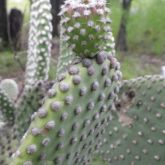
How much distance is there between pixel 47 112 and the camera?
3.60ft

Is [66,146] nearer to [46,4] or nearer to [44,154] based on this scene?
[44,154]

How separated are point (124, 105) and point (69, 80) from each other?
1.33 meters

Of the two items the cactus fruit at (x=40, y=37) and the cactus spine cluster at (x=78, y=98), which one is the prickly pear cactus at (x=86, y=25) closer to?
the cactus spine cluster at (x=78, y=98)

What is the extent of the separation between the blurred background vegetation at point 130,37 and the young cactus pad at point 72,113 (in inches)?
186

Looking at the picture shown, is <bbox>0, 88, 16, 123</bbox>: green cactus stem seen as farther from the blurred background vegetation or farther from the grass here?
the blurred background vegetation

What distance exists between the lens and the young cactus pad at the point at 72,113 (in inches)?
43.6

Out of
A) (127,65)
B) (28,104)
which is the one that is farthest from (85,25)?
(127,65)

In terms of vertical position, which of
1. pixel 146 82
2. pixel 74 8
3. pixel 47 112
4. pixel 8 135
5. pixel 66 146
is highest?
pixel 74 8

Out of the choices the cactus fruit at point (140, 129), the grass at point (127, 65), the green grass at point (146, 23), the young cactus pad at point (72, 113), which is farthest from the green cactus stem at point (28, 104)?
the green grass at point (146, 23)

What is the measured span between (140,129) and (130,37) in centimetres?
663

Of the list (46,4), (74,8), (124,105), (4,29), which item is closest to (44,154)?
(74,8)

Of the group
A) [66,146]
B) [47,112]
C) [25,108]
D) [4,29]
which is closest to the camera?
[47,112]

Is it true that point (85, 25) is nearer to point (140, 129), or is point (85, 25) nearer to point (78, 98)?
point (78, 98)

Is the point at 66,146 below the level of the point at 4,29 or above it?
above
